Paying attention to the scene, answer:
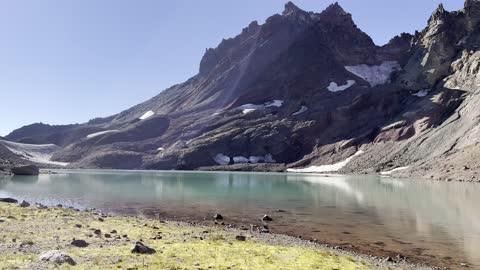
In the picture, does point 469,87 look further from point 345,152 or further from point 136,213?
point 136,213

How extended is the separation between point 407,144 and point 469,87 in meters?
48.3

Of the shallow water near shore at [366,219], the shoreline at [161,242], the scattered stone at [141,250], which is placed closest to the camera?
the scattered stone at [141,250]

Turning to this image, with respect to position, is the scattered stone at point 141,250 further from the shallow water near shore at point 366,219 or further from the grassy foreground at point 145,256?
the shallow water near shore at point 366,219

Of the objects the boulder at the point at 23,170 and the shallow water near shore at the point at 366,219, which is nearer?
the shallow water near shore at the point at 366,219

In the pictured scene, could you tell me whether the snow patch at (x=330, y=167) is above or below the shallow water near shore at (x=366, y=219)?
above

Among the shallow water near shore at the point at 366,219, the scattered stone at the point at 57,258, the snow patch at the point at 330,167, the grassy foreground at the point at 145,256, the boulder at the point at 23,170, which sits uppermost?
the snow patch at the point at 330,167

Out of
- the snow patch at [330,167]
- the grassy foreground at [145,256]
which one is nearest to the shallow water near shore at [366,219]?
the grassy foreground at [145,256]

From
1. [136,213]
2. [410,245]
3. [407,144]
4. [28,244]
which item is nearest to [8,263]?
[28,244]

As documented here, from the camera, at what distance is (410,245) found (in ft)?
90.8

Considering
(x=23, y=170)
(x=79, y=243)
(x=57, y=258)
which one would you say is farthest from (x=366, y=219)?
(x=23, y=170)

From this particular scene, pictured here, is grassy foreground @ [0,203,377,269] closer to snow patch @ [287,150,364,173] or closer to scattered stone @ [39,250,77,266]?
→ scattered stone @ [39,250,77,266]

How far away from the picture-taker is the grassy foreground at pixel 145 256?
55.4 feet

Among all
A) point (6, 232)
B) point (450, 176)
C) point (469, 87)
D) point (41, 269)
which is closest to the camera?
point (41, 269)

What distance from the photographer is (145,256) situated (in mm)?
18281
